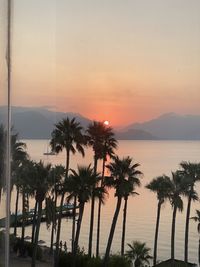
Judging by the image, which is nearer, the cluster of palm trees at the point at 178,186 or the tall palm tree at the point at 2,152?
the tall palm tree at the point at 2,152

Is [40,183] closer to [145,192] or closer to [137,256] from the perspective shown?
[145,192]

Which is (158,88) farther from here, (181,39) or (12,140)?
(12,140)

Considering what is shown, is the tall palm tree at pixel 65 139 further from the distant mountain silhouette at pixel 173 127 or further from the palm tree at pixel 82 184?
the distant mountain silhouette at pixel 173 127

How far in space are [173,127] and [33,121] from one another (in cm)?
95

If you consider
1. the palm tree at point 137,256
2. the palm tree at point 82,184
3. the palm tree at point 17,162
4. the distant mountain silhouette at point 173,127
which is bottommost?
A: the palm tree at point 137,256

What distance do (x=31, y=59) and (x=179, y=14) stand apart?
0.81m

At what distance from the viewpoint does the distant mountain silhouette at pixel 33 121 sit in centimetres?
124

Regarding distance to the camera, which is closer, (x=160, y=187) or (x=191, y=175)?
(x=191, y=175)

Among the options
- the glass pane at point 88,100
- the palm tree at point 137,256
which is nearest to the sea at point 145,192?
the glass pane at point 88,100

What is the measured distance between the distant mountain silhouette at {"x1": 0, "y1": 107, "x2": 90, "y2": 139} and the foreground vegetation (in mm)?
36

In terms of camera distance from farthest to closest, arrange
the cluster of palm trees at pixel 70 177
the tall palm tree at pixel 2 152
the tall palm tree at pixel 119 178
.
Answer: the tall palm tree at pixel 119 178, the cluster of palm trees at pixel 70 177, the tall palm tree at pixel 2 152

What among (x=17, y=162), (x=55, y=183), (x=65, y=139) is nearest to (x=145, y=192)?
(x=65, y=139)

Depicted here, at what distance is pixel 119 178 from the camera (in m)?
2.52

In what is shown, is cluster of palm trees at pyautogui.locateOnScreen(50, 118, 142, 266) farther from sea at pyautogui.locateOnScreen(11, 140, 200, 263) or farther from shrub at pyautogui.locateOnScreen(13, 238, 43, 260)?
shrub at pyautogui.locateOnScreen(13, 238, 43, 260)
